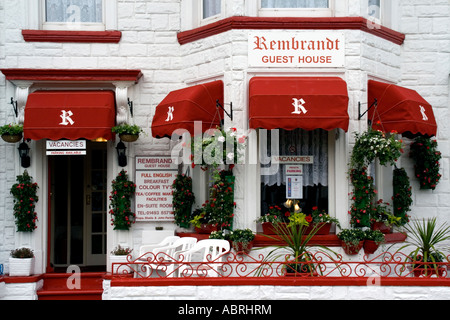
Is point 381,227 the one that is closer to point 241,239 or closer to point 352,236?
point 352,236

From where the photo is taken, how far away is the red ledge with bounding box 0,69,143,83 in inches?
405

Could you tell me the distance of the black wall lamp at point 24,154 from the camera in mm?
10328

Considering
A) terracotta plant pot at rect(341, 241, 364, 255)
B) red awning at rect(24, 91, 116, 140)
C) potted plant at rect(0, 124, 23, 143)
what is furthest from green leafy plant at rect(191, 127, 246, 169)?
potted plant at rect(0, 124, 23, 143)

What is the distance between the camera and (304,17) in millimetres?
9633

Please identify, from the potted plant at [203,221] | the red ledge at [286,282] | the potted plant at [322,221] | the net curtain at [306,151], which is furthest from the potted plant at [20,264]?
the potted plant at [322,221]

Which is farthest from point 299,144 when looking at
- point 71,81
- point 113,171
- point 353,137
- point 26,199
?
point 26,199

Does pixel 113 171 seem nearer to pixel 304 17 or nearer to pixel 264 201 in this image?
pixel 264 201

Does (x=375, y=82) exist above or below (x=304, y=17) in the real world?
below

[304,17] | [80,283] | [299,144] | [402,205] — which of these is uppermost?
[304,17]

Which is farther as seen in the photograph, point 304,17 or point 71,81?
point 71,81

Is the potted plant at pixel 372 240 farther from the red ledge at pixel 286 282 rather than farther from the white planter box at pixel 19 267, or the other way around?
the white planter box at pixel 19 267

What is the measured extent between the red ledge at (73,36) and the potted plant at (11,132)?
1632mm

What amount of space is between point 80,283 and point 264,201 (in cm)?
358

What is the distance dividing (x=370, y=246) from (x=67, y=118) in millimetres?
5356
